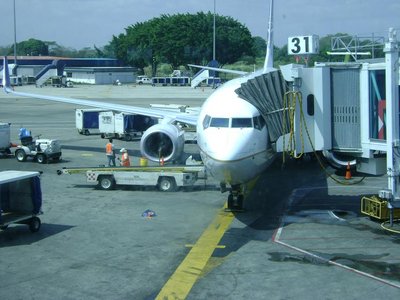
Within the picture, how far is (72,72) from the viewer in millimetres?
145125

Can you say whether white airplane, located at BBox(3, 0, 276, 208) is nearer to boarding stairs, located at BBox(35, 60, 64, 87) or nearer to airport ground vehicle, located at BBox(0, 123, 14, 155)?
airport ground vehicle, located at BBox(0, 123, 14, 155)

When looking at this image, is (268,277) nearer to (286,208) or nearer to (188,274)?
(188,274)

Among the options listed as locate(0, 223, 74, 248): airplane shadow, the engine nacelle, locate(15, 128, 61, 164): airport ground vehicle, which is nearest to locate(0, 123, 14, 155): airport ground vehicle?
locate(15, 128, 61, 164): airport ground vehicle

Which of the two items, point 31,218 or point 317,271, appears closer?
point 317,271

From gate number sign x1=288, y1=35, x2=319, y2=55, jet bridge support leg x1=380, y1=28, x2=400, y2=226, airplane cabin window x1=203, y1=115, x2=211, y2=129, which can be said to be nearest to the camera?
jet bridge support leg x1=380, y1=28, x2=400, y2=226

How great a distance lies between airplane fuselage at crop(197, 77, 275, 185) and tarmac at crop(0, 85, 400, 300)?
78.6 inches

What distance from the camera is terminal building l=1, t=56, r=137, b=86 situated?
123 m

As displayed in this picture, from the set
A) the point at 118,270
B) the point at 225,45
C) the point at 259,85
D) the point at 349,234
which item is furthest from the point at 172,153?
the point at 225,45

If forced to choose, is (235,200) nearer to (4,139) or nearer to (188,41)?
(4,139)

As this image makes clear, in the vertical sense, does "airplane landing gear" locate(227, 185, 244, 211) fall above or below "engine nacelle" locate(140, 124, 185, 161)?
below

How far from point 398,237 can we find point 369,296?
17.6ft

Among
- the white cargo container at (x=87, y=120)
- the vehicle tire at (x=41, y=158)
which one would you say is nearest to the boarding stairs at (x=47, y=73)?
the white cargo container at (x=87, y=120)

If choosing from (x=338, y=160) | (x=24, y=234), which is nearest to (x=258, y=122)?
(x=338, y=160)

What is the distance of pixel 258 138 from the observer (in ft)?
63.1
